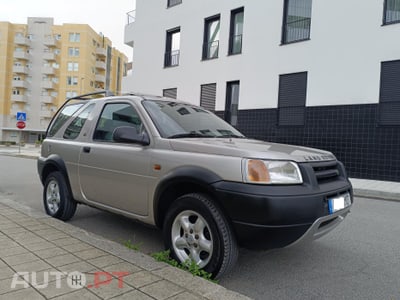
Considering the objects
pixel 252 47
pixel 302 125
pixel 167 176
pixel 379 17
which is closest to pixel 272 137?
pixel 302 125

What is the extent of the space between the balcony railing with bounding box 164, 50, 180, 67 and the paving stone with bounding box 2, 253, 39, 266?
50.9 ft

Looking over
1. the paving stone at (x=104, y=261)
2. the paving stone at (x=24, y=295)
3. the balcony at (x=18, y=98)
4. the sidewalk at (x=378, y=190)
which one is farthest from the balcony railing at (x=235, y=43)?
the balcony at (x=18, y=98)

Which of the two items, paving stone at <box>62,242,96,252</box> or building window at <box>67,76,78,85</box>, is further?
building window at <box>67,76,78,85</box>

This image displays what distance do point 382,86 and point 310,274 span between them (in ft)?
32.0

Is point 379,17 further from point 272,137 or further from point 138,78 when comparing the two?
point 138,78

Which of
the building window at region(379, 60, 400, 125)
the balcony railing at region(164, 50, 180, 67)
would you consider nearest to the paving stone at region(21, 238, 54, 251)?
the building window at region(379, 60, 400, 125)

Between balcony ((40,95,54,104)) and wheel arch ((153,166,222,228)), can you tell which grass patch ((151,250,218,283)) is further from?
balcony ((40,95,54,104))

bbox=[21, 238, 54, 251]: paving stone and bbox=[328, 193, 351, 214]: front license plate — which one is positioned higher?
bbox=[328, 193, 351, 214]: front license plate

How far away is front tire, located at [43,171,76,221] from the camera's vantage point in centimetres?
448

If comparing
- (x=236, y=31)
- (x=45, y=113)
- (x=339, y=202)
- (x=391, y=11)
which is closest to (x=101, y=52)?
(x=45, y=113)

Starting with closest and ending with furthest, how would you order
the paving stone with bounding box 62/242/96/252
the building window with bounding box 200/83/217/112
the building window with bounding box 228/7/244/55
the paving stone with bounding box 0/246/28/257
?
the paving stone with bounding box 0/246/28/257 → the paving stone with bounding box 62/242/96/252 → the building window with bounding box 228/7/244/55 → the building window with bounding box 200/83/217/112

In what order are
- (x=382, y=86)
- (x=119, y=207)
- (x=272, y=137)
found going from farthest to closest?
(x=272, y=137), (x=382, y=86), (x=119, y=207)

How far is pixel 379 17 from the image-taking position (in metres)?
10.9

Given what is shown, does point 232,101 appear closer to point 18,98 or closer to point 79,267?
point 79,267
